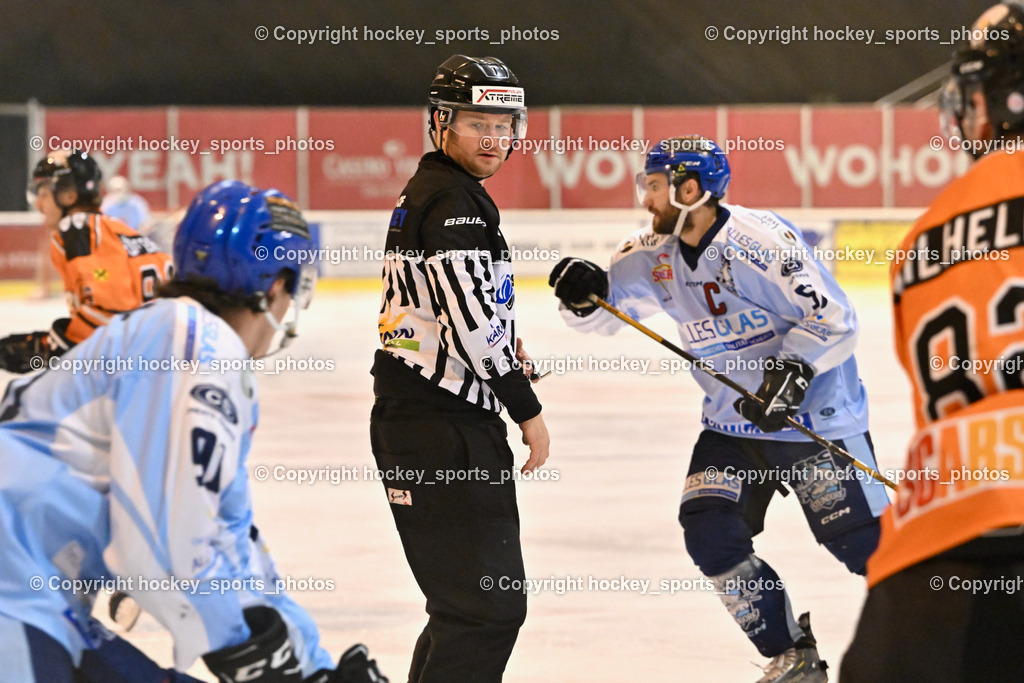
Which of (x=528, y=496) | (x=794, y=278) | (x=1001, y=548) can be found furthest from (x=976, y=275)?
(x=528, y=496)

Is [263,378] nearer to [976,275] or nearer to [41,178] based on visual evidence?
[41,178]

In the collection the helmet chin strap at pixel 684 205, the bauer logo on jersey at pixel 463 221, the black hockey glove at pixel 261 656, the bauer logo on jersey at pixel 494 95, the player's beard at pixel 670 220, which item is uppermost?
the bauer logo on jersey at pixel 494 95

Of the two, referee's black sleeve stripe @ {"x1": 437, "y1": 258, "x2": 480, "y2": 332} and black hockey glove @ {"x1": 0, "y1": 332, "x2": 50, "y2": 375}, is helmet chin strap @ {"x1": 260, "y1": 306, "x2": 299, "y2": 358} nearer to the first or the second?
referee's black sleeve stripe @ {"x1": 437, "y1": 258, "x2": 480, "y2": 332}

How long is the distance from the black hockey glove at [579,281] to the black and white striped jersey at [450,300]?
0.75 m

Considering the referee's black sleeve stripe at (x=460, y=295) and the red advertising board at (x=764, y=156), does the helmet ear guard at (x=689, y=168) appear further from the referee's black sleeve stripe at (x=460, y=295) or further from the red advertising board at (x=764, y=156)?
the red advertising board at (x=764, y=156)

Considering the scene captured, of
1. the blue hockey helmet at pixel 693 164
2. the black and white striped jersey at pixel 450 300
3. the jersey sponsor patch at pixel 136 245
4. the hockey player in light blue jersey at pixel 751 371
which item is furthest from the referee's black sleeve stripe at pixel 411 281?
the jersey sponsor patch at pixel 136 245

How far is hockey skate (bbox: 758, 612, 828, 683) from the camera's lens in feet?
10.00

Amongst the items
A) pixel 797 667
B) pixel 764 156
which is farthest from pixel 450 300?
pixel 764 156

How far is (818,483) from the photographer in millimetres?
3170

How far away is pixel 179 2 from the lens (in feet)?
54.7

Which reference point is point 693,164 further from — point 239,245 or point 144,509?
point 144,509

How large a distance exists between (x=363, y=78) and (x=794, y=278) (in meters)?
14.5

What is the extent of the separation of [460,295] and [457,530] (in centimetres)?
45

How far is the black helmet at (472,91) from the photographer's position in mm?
2600
